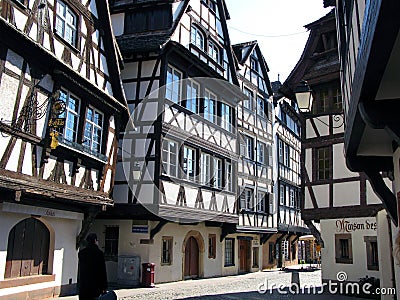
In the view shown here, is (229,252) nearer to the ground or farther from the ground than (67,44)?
nearer to the ground

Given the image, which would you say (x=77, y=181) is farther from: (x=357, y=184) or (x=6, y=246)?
(x=357, y=184)

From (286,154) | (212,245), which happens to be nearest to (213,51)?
(212,245)

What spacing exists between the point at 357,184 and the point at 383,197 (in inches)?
295

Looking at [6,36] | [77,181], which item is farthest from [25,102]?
[77,181]


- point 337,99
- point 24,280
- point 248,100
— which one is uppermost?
point 248,100

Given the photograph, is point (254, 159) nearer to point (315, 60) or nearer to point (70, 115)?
point (315, 60)

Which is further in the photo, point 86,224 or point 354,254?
point 354,254

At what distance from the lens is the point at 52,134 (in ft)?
35.7

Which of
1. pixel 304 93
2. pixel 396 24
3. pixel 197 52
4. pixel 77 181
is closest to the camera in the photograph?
pixel 396 24

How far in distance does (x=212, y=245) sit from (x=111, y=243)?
19.7ft

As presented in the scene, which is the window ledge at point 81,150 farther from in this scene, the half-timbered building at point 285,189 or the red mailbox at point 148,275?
the half-timbered building at point 285,189

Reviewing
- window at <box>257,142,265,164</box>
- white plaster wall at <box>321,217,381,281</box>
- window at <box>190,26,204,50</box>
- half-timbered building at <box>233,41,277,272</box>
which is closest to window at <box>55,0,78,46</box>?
window at <box>190,26,204,50</box>

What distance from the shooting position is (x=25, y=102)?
10.3 m

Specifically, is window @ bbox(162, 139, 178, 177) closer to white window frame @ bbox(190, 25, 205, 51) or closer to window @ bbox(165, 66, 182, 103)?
window @ bbox(165, 66, 182, 103)
